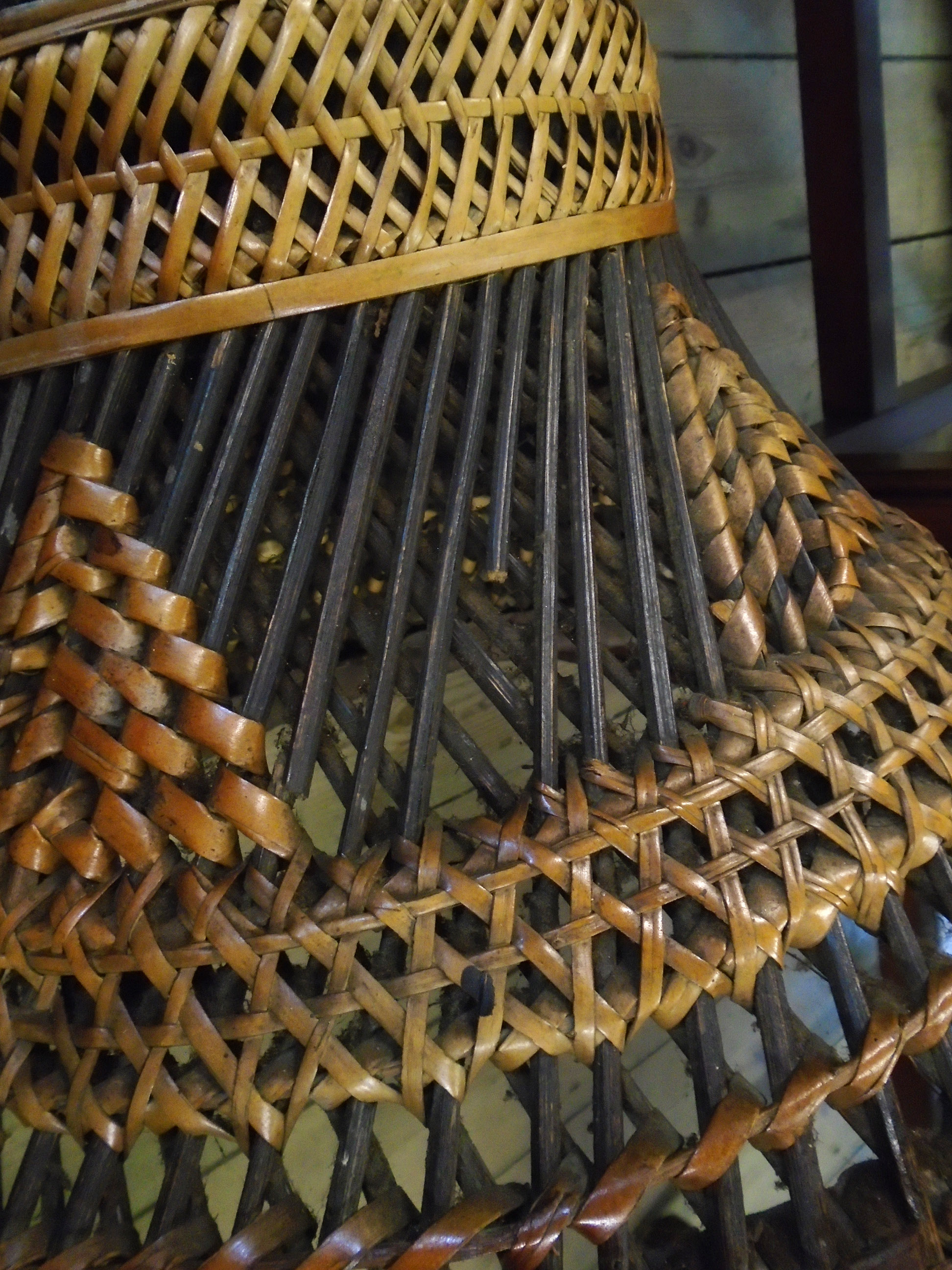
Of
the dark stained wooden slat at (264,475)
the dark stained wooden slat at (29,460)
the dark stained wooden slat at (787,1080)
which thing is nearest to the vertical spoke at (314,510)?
the dark stained wooden slat at (264,475)

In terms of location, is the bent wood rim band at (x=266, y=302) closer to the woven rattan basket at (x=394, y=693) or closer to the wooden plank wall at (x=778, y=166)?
the woven rattan basket at (x=394, y=693)

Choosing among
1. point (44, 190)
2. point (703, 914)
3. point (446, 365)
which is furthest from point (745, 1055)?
point (44, 190)

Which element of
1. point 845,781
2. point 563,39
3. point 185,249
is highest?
point 563,39

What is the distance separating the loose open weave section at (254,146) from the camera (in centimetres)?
40


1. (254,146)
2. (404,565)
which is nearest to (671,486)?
(404,565)

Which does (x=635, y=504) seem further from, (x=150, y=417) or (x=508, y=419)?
(x=150, y=417)

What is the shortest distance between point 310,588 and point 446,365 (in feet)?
0.39

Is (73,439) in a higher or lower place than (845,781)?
higher

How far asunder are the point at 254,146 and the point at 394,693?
24 centimetres

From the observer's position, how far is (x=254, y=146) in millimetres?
403

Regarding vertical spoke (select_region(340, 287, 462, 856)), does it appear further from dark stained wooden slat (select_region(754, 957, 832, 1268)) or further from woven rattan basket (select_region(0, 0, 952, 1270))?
dark stained wooden slat (select_region(754, 957, 832, 1268))

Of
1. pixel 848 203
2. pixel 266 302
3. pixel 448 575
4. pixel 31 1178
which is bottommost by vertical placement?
pixel 31 1178

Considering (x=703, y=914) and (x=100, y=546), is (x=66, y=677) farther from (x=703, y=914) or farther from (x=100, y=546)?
(x=703, y=914)

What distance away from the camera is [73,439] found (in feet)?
1.38
